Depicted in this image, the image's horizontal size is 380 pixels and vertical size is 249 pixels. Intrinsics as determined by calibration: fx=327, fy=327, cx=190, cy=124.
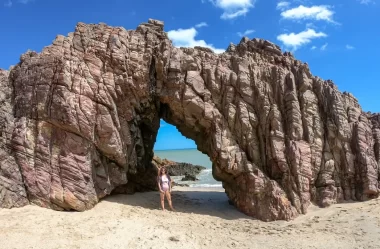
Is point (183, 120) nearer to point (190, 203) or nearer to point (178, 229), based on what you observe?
point (190, 203)

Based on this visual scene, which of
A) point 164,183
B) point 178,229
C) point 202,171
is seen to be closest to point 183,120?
point 164,183

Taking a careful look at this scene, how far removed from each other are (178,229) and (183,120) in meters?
5.67

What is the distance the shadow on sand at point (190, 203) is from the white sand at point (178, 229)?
380 mm

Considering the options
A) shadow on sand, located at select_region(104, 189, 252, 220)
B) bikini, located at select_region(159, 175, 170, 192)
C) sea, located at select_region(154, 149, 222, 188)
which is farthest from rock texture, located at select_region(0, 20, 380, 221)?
sea, located at select_region(154, 149, 222, 188)

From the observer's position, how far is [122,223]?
1265 cm

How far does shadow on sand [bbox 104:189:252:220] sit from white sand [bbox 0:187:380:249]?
38cm

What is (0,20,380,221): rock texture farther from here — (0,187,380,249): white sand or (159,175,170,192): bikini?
(159,175,170,192): bikini

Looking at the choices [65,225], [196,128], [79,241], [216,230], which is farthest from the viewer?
[196,128]

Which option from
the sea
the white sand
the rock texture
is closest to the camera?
the white sand

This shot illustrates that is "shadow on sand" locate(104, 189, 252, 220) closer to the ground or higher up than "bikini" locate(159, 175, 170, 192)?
closer to the ground

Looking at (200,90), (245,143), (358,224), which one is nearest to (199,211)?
(245,143)

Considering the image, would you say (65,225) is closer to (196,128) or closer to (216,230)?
(216,230)

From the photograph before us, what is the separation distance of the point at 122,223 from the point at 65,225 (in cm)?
207

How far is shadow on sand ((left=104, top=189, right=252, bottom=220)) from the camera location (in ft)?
50.0
